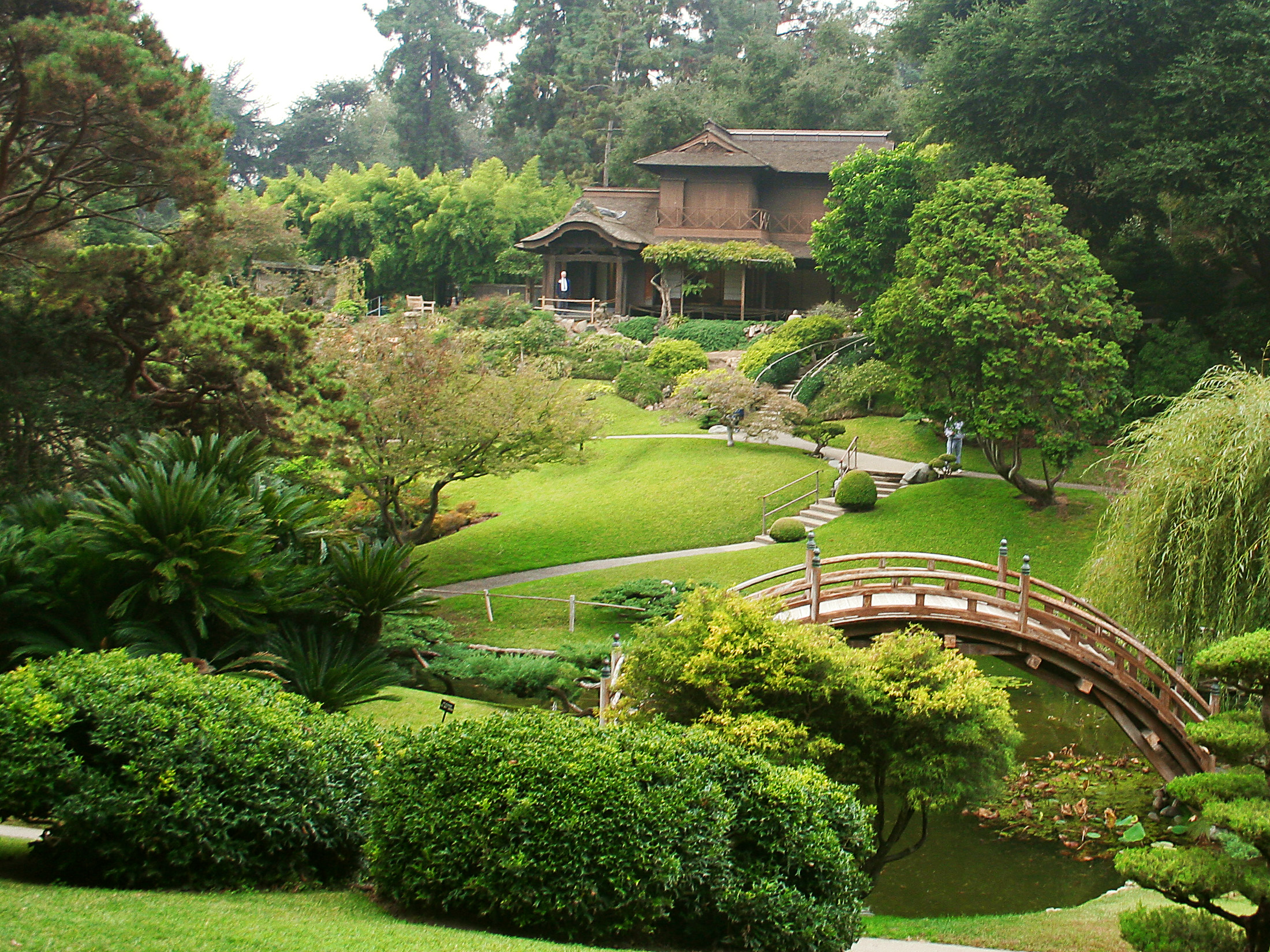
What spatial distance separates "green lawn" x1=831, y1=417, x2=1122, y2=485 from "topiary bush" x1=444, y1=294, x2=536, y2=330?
1635 centimetres

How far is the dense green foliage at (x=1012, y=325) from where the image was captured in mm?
24000

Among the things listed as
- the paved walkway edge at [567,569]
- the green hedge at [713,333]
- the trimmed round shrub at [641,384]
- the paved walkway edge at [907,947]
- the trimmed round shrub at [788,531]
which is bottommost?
the paved walkway edge at [907,947]

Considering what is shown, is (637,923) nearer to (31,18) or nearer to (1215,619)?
(1215,619)

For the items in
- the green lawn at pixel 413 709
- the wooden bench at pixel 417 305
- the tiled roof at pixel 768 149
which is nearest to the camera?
the green lawn at pixel 413 709

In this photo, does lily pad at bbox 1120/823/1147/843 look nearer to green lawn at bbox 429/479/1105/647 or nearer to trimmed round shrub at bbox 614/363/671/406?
green lawn at bbox 429/479/1105/647

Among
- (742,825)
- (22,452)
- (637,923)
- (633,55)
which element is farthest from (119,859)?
(633,55)

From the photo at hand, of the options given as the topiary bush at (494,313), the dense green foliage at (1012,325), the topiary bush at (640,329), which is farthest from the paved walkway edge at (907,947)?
the topiary bush at (494,313)

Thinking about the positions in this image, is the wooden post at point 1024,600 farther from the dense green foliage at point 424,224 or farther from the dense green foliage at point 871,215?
the dense green foliage at point 424,224

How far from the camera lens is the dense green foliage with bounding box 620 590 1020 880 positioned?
11.3 metres

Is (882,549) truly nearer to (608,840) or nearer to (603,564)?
(603,564)

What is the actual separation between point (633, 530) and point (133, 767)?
2021 centimetres

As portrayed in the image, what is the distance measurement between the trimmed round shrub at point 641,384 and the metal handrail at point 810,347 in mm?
3780

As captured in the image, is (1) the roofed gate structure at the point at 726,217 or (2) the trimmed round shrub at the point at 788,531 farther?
(1) the roofed gate structure at the point at 726,217

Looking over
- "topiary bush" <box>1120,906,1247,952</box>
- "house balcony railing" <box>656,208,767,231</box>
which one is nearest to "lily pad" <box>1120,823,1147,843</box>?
"topiary bush" <box>1120,906,1247,952</box>
